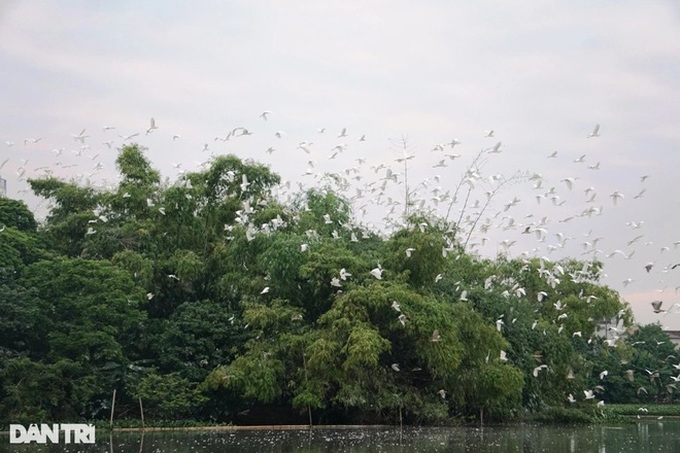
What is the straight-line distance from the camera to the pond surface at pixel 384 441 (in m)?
15.4

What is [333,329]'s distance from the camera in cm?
2117

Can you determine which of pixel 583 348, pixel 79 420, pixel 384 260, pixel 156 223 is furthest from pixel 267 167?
pixel 583 348

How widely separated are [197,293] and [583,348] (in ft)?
47.4

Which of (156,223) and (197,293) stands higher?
(156,223)

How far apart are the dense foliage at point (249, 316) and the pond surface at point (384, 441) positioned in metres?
1.37

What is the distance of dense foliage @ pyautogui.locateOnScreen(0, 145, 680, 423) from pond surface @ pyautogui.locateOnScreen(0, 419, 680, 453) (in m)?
1.37

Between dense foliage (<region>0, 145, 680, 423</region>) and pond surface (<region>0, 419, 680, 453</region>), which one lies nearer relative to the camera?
pond surface (<region>0, 419, 680, 453</region>)

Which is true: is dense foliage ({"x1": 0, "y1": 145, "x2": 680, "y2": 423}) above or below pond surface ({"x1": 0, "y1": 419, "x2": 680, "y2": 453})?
above

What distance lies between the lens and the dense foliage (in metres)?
21.0

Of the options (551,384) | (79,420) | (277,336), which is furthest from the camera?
(551,384)

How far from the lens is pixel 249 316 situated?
2220 cm

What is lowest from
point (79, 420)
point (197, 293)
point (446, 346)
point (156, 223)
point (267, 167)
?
point (79, 420)

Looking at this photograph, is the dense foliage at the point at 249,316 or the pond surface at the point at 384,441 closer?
the pond surface at the point at 384,441

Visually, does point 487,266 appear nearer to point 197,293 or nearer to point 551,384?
point 551,384
